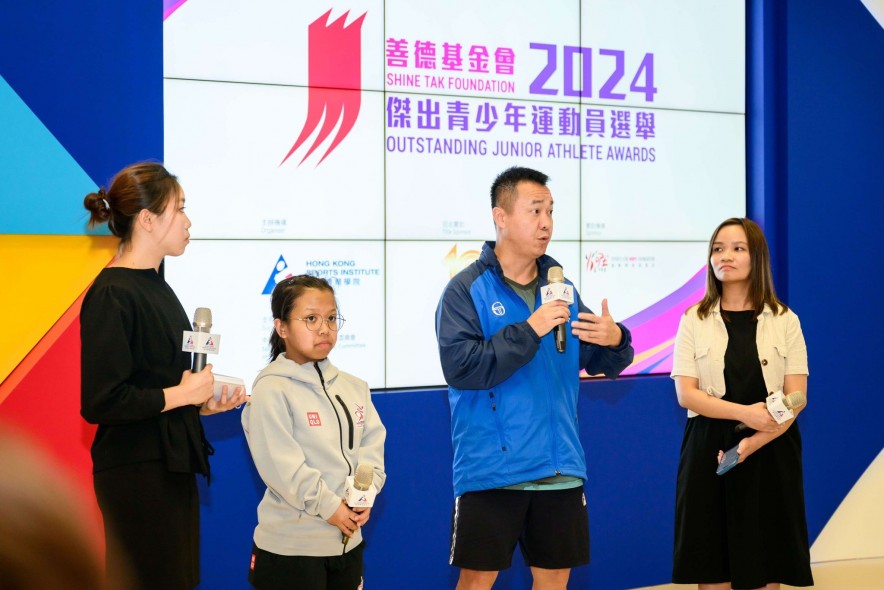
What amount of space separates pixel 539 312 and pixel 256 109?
Result: 1706mm

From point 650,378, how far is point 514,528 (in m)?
1.82

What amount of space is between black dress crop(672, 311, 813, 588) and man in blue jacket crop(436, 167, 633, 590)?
566 mm

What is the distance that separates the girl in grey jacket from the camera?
2521 millimetres

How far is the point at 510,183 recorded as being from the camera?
298 cm

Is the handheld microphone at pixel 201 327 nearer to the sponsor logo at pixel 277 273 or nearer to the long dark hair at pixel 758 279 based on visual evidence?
the sponsor logo at pixel 277 273

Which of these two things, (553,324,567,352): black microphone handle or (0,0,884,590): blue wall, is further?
(0,0,884,590): blue wall

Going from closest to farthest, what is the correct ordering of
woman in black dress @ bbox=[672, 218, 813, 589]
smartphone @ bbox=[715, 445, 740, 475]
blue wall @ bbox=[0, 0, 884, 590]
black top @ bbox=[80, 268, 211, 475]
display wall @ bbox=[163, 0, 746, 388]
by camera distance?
1. black top @ bbox=[80, 268, 211, 475]
2. smartphone @ bbox=[715, 445, 740, 475]
3. woman in black dress @ bbox=[672, 218, 813, 589]
4. blue wall @ bbox=[0, 0, 884, 590]
5. display wall @ bbox=[163, 0, 746, 388]

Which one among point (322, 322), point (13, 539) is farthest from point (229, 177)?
point (13, 539)

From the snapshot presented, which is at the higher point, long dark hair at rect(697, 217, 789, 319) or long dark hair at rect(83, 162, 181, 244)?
long dark hair at rect(83, 162, 181, 244)

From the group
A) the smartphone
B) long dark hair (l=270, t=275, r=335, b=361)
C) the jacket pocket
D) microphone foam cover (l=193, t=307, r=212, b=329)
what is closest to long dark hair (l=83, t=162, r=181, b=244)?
microphone foam cover (l=193, t=307, r=212, b=329)

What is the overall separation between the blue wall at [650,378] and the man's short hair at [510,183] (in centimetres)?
126

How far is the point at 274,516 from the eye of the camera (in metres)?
2.57

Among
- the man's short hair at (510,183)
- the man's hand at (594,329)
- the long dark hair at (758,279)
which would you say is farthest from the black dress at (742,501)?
the man's short hair at (510,183)

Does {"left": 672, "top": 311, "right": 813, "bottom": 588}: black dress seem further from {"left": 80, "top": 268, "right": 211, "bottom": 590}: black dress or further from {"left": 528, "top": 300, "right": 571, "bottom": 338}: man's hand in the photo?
{"left": 80, "top": 268, "right": 211, "bottom": 590}: black dress
